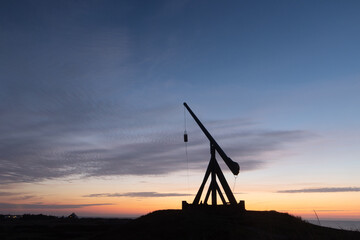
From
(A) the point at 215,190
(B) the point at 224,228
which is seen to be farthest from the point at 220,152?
(B) the point at 224,228

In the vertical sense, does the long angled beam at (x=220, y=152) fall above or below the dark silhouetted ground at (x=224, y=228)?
above

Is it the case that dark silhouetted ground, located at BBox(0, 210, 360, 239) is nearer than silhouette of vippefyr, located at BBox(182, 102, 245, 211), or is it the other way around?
dark silhouetted ground, located at BBox(0, 210, 360, 239)

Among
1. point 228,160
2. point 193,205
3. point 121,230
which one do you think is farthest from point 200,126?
point 121,230

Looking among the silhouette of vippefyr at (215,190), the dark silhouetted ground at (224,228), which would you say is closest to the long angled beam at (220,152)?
the silhouette of vippefyr at (215,190)

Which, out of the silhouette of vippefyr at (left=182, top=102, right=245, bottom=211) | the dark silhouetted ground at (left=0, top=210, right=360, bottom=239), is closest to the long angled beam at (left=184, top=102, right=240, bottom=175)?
the silhouette of vippefyr at (left=182, top=102, right=245, bottom=211)

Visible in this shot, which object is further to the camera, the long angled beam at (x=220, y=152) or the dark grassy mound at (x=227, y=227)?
the long angled beam at (x=220, y=152)

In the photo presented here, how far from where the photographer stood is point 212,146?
23312mm

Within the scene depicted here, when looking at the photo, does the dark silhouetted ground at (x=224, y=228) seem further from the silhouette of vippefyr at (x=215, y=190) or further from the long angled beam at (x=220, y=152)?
the long angled beam at (x=220, y=152)

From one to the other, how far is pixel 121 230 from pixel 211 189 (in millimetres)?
7153

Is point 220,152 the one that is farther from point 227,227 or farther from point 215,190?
point 227,227

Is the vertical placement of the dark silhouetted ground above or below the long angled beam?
below

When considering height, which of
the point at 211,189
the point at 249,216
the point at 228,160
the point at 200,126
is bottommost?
the point at 249,216

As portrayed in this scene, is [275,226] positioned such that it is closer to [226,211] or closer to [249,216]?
[249,216]

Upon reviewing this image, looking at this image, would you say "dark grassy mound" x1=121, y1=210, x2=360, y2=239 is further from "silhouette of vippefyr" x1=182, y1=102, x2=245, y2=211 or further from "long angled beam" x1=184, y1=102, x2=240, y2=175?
"long angled beam" x1=184, y1=102, x2=240, y2=175
